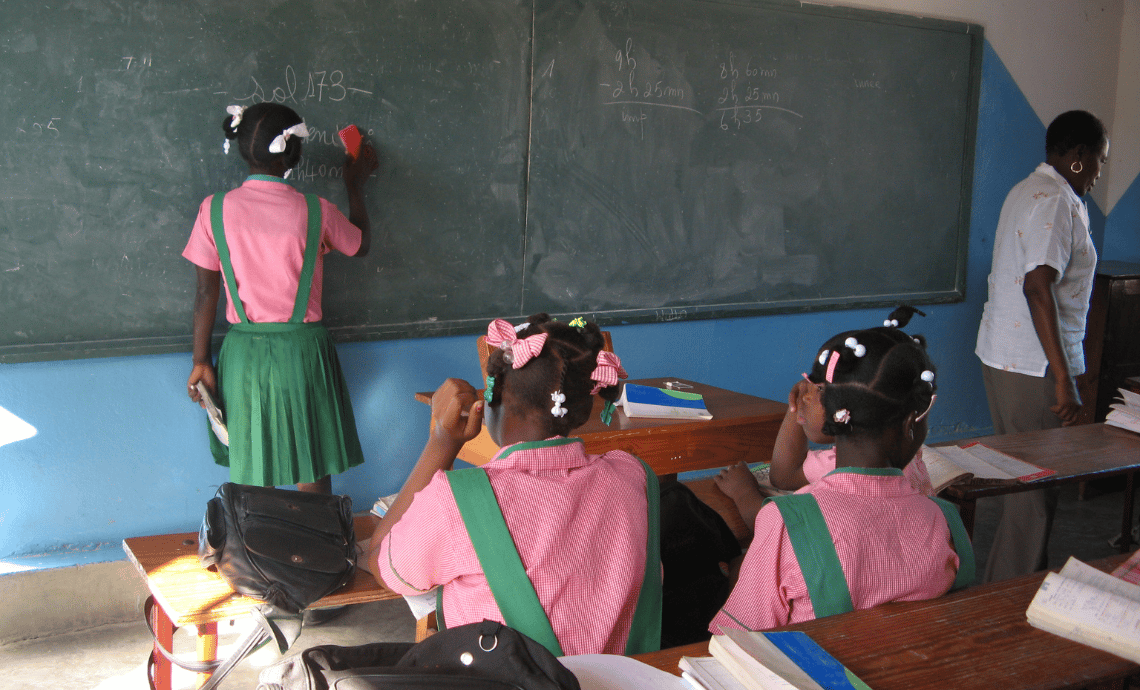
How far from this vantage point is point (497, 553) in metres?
1.30

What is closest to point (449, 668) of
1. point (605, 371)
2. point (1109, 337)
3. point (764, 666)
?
point (764, 666)

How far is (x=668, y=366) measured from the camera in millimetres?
3916

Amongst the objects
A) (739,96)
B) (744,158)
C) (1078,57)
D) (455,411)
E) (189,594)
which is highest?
(1078,57)

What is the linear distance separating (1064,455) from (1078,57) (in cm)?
320

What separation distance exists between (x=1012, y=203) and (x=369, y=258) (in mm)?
2189

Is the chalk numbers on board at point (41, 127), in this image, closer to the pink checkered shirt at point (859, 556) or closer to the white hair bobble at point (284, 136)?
the white hair bobble at point (284, 136)

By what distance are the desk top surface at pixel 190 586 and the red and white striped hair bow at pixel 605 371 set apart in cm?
57

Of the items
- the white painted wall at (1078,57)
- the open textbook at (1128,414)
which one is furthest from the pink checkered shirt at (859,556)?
the white painted wall at (1078,57)

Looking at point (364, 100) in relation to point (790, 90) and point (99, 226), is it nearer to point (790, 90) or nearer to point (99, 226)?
point (99, 226)

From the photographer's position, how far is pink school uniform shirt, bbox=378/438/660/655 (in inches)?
52.0

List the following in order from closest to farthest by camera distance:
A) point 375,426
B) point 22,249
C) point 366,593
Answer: point 366,593
point 22,249
point 375,426

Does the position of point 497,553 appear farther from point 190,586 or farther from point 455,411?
point 190,586

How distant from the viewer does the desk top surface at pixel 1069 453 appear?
2.19m

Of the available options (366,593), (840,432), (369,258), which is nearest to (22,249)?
(369,258)
